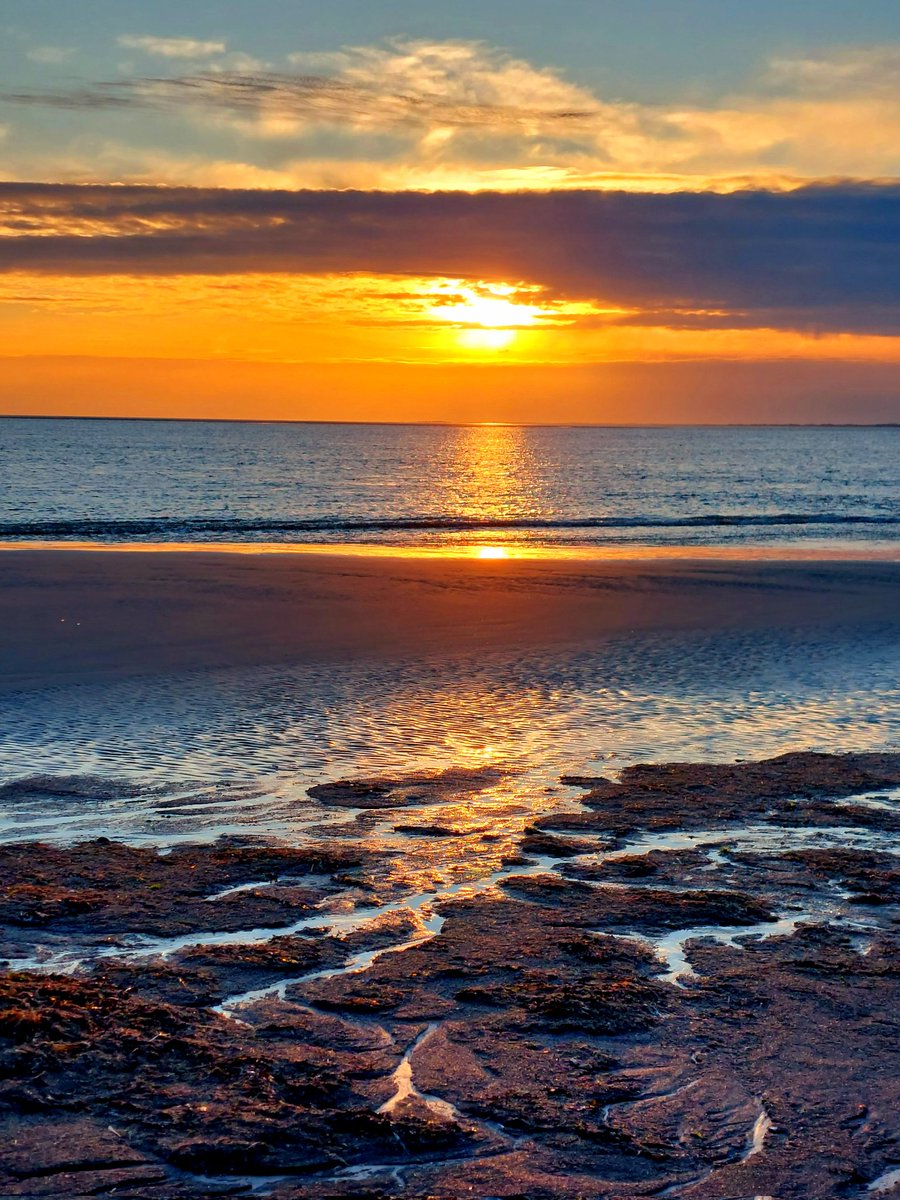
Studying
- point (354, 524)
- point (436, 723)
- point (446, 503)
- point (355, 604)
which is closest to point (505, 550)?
point (354, 524)

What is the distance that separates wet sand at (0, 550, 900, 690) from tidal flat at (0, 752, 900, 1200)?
6.55 m

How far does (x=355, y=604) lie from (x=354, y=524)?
2107 cm

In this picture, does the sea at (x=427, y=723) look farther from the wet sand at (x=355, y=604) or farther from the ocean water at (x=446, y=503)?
the ocean water at (x=446, y=503)

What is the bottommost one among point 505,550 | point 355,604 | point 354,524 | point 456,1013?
point 456,1013

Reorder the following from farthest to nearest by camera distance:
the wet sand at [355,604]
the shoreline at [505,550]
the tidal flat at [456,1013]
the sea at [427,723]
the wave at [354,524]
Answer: the wave at [354,524], the shoreline at [505,550], the wet sand at [355,604], the sea at [427,723], the tidal flat at [456,1013]

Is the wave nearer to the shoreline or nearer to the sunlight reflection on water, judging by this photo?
the shoreline

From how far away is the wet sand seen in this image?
14266 millimetres

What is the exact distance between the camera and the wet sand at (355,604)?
14266 millimetres

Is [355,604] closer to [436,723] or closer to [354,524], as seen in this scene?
[436,723]

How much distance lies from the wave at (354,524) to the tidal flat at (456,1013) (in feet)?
87.5

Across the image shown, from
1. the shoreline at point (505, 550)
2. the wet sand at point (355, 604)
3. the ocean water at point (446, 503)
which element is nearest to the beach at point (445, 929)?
the wet sand at point (355, 604)

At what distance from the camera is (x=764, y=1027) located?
498cm

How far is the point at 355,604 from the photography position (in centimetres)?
1789

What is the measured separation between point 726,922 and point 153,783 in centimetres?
437
